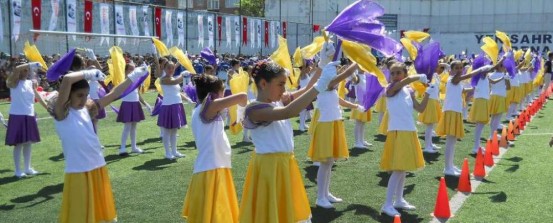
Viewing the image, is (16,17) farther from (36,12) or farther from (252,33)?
(252,33)

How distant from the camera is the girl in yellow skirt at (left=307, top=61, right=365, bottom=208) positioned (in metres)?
6.83

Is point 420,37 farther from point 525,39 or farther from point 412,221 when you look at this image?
point 525,39

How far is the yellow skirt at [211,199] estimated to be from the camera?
180 inches

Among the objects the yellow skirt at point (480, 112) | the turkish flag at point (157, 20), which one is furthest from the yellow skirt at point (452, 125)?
the turkish flag at point (157, 20)

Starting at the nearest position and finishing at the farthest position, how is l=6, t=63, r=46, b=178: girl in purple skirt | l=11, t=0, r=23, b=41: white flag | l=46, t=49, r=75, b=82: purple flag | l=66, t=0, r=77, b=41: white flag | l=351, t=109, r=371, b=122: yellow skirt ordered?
l=46, t=49, r=75, b=82: purple flag < l=6, t=63, r=46, b=178: girl in purple skirt < l=351, t=109, r=371, b=122: yellow skirt < l=11, t=0, r=23, b=41: white flag < l=66, t=0, r=77, b=41: white flag

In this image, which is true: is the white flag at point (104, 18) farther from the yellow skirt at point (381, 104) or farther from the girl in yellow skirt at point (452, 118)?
the girl in yellow skirt at point (452, 118)

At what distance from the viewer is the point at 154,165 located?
9531 millimetres

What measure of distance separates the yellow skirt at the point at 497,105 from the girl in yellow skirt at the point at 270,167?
8.18 m

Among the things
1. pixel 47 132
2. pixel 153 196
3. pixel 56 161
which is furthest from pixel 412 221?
pixel 47 132

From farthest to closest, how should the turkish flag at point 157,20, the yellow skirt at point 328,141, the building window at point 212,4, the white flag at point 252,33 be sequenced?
the building window at point 212,4, the white flag at point 252,33, the turkish flag at point 157,20, the yellow skirt at point 328,141

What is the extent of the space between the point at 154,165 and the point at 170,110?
3.41ft

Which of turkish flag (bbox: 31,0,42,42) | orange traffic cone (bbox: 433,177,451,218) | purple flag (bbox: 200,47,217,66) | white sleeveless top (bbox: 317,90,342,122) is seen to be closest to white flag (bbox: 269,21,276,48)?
turkish flag (bbox: 31,0,42,42)

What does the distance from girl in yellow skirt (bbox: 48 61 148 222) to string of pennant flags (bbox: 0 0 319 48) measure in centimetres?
1681

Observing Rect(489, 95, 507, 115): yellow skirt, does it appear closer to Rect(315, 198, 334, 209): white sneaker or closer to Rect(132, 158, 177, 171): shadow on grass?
Rect(315, 198, 334, 209): white sneaker
